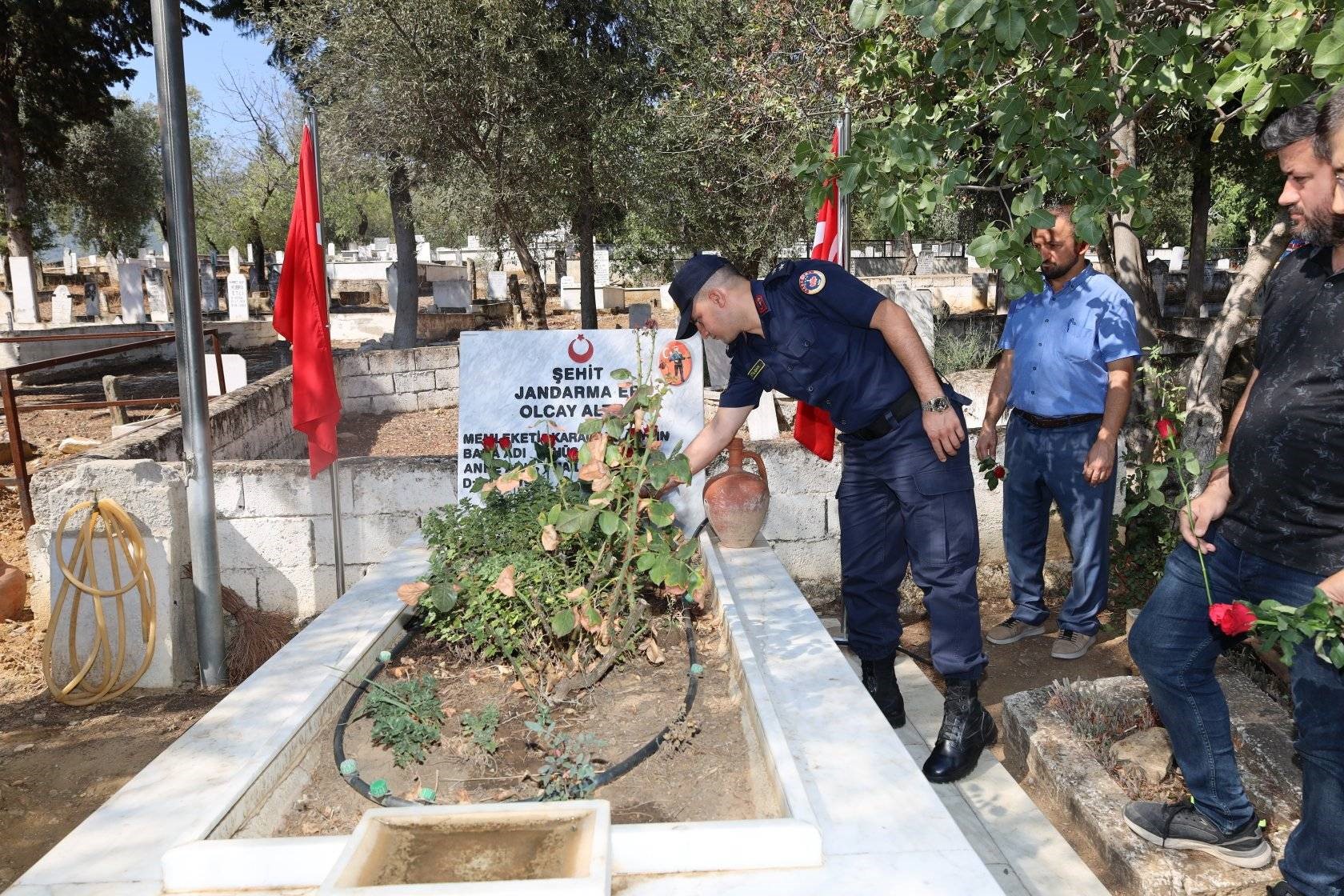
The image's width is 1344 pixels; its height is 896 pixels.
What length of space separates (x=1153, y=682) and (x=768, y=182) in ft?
36.5

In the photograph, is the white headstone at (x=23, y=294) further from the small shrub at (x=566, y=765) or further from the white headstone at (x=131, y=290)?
the small shrub at (x=566, y=765)

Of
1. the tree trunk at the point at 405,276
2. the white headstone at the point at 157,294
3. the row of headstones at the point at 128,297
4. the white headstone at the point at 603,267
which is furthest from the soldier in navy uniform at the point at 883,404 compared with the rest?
the white headstone at the point at 603,267

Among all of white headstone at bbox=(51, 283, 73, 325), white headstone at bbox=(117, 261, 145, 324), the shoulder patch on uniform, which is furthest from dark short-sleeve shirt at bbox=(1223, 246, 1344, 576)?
white headstone at bbox=(117, 261, 145, 324)

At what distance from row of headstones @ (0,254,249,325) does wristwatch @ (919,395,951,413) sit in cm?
1752

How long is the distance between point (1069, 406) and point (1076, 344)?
26cm

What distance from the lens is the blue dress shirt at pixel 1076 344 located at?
4.08 m

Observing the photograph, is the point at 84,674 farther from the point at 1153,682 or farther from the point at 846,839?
the point at 1153,682

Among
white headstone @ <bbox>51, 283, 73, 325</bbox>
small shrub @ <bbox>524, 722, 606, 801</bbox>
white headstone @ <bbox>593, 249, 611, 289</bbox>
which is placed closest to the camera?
small shrub @ <bbox>524, 722, 606, 801</bbox>

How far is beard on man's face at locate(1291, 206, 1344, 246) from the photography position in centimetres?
212

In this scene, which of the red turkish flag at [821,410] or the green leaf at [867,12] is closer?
the green leaf at [867,12]

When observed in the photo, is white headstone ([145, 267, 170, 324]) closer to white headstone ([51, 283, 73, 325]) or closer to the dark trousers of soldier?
white headstone ([51, 283, 73, 325])

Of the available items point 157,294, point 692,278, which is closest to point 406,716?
point 692,278

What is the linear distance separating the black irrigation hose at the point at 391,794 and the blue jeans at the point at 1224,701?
1300 mm

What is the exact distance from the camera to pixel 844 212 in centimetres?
505
